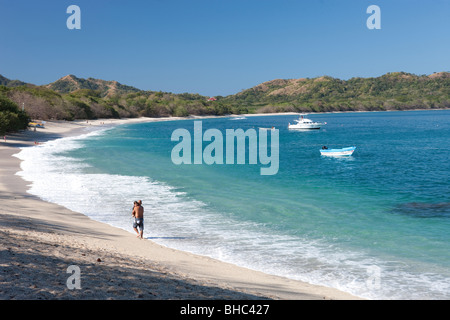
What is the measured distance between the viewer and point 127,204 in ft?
61.8

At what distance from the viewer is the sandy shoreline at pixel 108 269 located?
7.28 metres

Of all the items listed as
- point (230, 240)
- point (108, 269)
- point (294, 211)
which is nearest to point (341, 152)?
point (294, 211)

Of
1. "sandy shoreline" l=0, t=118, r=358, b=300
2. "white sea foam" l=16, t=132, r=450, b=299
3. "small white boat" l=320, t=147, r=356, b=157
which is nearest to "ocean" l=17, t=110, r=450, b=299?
"white sea foam" l=16, t=132, r=450, b=299

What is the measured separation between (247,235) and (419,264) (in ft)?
17.9

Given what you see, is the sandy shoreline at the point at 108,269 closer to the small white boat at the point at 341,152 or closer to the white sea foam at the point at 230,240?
the white sea foam at the point at 230,240

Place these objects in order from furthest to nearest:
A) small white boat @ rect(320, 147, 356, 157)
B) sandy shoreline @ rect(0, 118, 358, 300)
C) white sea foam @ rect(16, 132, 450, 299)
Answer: small white boat @ rect(320, 147, 356, 157), white sea foam @ rect(16, 132, 450, 299), sandy shoreline @ rect(0, 118, 358, 300)

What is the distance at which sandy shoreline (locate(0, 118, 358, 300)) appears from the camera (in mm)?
7277

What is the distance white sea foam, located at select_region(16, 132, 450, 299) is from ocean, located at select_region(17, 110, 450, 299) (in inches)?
1.3

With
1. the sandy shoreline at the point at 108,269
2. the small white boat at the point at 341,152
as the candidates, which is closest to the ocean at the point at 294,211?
the sandy shoreline at the point at 108,269

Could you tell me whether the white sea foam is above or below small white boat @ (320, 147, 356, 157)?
below

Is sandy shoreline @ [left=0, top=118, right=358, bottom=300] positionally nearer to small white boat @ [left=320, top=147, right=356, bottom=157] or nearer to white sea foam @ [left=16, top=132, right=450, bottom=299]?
white sea foam @ [left=16, top=132, right=450, bottom=299]

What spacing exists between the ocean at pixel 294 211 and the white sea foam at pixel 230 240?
0.03 m

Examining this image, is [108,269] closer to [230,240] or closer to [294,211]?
[230,240]
